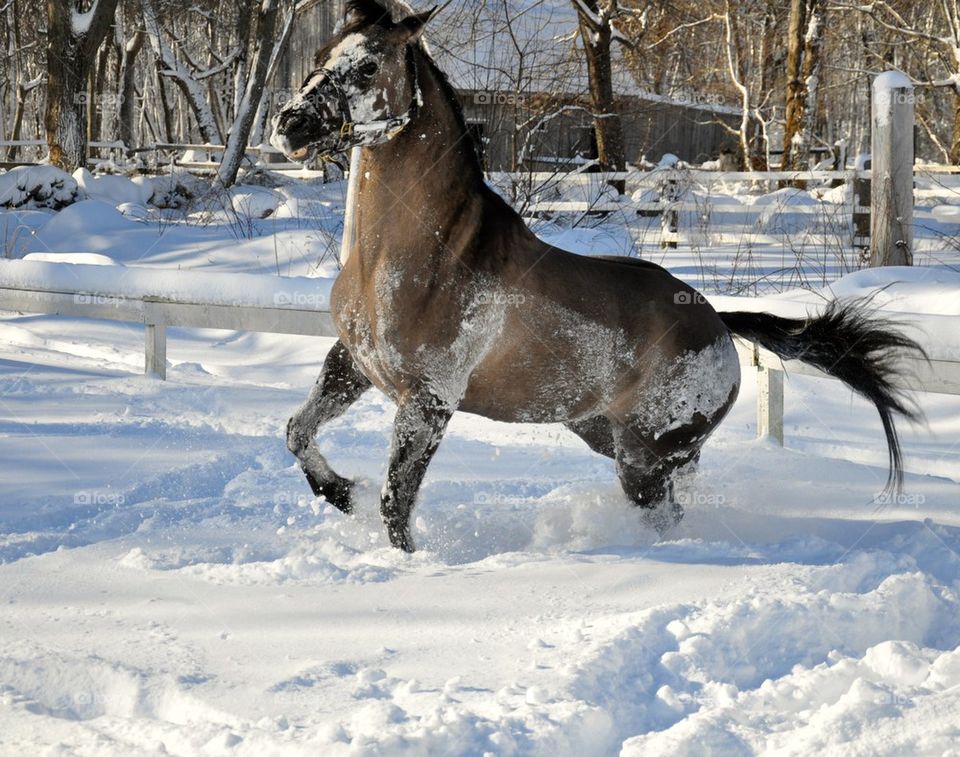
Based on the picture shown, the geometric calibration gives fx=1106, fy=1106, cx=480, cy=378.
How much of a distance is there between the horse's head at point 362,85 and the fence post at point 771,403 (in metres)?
2.84

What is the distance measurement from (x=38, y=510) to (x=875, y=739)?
305cm

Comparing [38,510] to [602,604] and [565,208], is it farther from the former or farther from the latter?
[565,208]

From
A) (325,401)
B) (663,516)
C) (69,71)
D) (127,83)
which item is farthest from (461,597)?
(127,83)

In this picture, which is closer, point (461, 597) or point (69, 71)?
point (461, 597)

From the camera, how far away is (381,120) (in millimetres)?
3428

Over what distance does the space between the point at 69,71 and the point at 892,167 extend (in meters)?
14.0

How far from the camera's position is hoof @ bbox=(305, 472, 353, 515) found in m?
3.96

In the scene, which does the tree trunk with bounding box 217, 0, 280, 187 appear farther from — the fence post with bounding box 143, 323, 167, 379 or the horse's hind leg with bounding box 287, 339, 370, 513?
the horse's hind leg with bounding box 287, 339, 370, 513

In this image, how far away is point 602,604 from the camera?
10.2ft

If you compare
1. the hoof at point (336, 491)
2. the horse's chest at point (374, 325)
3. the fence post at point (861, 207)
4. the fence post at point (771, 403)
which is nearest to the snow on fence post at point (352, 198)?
the horse's chest at point (374, 325)

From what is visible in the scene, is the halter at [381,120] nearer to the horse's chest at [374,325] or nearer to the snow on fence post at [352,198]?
the snow on fence post at [352,198]

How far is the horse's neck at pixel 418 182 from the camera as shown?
11.6ft

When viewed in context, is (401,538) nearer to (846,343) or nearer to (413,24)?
(413,24)

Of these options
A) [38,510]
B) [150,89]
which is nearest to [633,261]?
[38,510]
